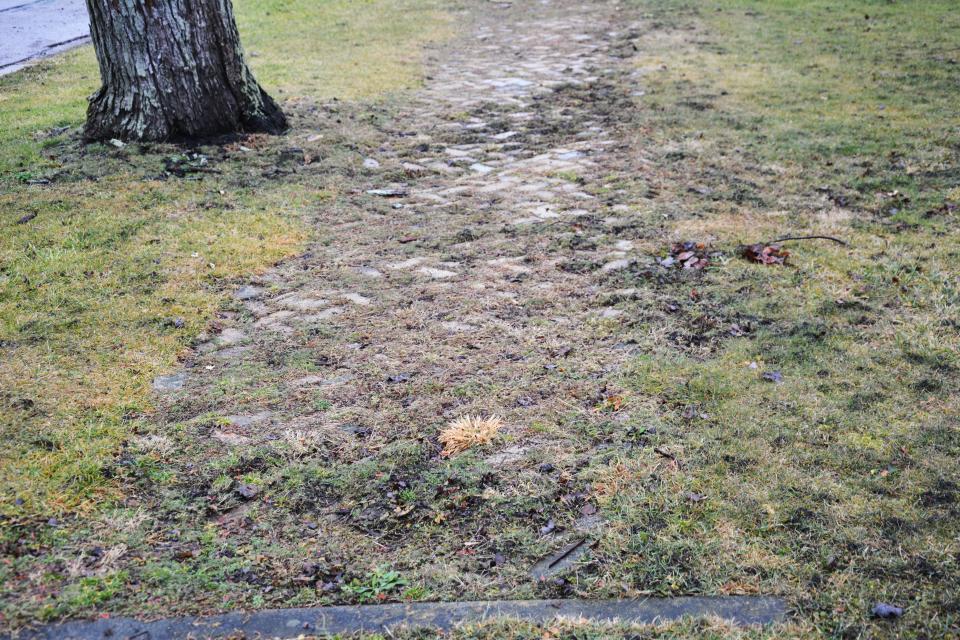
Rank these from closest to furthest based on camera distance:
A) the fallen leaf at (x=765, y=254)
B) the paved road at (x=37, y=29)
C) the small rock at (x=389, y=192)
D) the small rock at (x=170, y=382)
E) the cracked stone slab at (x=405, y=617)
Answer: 1. the cracked stone slab at (x=405, y=617)
2. the small rock at (x=170, y=382)
3. the fallen leaf at (x=765, y=254)
4. the small rock at (x=389, y=192)
5. the paved road at (x=37, y=29)

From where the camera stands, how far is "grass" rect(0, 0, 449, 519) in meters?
2.82

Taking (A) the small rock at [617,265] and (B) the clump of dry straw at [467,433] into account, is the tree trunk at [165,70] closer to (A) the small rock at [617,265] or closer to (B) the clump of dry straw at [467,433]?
(A) the small rock at [617,265]

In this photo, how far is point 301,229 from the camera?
15.9 feet

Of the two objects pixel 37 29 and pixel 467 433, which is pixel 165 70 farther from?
pixel 37 29

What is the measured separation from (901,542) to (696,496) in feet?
2.09

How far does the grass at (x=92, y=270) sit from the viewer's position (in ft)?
9.24

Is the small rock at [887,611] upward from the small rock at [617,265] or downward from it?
downward

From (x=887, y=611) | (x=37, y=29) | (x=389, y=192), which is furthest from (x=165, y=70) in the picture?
(x=37, y=29)

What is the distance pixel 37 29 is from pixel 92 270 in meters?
8.65

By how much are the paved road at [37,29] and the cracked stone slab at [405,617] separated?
8.52 metres

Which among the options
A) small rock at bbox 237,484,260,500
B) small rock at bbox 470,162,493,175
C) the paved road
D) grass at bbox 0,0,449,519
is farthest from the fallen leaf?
the paved road

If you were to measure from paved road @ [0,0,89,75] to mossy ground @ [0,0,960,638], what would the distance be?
506cm

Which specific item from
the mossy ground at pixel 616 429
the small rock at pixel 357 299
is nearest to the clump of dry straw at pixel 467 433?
the mossy ground at pixel 616 429

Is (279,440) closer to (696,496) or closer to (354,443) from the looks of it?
(354,443)
